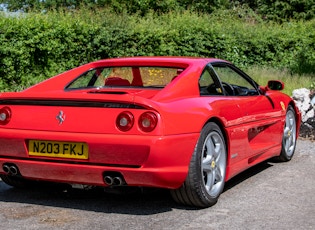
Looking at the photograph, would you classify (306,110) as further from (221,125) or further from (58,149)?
(58,149)

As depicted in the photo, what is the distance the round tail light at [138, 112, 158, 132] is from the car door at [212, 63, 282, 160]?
138 centimetres

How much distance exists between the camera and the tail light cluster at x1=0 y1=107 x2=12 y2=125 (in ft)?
16.2

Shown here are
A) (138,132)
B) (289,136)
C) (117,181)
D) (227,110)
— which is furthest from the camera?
(289,136)

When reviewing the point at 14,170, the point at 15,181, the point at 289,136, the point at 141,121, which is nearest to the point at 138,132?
the point at 141,121

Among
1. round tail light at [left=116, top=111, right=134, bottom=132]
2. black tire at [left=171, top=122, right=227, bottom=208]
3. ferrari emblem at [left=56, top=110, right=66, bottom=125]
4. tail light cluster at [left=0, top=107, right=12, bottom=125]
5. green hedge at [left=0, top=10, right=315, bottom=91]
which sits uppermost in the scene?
round tail light at [left=116, top=111, right=134, bottom=132]

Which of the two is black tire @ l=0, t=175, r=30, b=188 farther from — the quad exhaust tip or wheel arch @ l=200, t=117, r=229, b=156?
wheel arch @ l=200, t=117, r=229, b=156

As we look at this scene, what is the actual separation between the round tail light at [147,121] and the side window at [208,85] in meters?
0.99

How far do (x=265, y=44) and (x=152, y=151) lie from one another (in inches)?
693

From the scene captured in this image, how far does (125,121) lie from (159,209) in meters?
0.92

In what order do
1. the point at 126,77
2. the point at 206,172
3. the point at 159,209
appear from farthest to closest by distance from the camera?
the point at 126,77
the point at 206,172
the point at 159,209

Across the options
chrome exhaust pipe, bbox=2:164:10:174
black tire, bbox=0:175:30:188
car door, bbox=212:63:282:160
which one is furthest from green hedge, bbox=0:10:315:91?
chrome exhaust pipe, bbox=2:164:10:174

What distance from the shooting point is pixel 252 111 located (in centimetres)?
598

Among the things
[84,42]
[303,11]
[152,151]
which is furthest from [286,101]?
[303,11]

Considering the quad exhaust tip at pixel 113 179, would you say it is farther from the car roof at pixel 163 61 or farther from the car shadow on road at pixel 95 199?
the car roof at pixel 163 61
